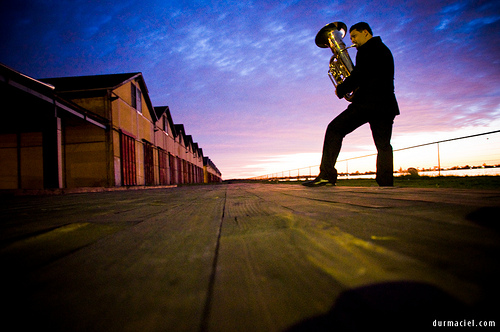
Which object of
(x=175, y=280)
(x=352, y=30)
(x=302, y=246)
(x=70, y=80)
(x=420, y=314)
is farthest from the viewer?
(x=70, y=80)

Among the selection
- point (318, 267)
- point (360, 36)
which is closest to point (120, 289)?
point (318, 267)

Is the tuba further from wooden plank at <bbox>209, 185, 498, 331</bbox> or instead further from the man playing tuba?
wooden plank at <bbox>209, 185, 498, 331</bbox>

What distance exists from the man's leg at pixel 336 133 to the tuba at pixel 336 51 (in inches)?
59.7

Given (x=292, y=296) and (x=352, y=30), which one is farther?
(x=352, y=30)

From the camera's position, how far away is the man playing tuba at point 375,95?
3.05 m

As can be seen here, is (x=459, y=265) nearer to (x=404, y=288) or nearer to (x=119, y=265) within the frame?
(x=404, y=288)

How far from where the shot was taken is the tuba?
506 centimetres

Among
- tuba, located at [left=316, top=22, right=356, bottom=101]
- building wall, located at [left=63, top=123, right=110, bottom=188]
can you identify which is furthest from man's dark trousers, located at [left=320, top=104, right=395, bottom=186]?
building wall, located at [left=63, top=123, right=110, bottom=188]

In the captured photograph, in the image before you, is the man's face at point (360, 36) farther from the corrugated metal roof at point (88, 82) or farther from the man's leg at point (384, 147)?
the corrugated metal roof at point (88, 82)

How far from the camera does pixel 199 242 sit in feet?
1.93

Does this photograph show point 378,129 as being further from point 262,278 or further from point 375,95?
point 262,278

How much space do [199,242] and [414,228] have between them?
0.59 meters

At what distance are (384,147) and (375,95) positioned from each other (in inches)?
30.8

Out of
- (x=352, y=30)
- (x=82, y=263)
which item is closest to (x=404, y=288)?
(x=82, y=263)
